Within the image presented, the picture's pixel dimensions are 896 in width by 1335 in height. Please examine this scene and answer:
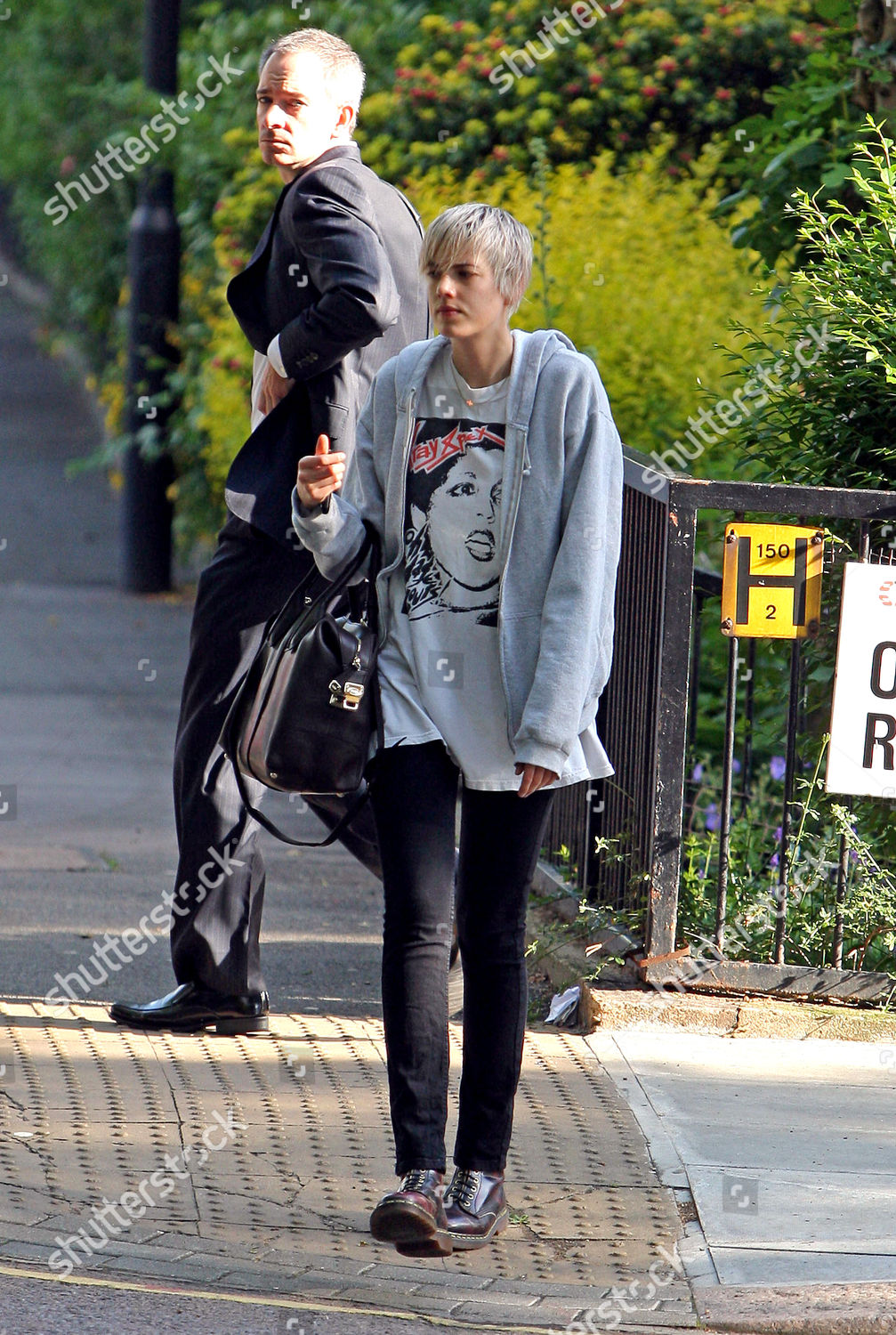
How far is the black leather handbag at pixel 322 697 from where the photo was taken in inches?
131

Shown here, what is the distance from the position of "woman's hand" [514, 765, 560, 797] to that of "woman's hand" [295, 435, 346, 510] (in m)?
0.60

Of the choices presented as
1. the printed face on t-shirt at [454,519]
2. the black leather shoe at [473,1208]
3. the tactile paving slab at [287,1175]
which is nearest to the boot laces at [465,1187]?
the black leather shoe at [473,1208]

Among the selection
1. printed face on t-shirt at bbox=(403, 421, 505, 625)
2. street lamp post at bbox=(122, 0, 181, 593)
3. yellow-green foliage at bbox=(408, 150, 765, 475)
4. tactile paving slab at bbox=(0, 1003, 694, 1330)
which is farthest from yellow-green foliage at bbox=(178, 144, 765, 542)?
printed face on t-shirt at bbox=(403, 421, 505, 625)

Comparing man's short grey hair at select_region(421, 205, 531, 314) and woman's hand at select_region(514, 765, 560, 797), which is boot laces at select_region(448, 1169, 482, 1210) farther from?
man's short grey hair at select_region(421, 205, 531, 314)

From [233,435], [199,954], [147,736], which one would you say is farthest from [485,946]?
[233,435]

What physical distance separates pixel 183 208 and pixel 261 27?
4.04 ft

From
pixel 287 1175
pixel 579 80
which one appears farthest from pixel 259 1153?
pixel 579 80

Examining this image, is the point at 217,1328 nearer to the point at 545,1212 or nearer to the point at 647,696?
the point at 545,1212

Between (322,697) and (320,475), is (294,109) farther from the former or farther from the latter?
(322,697)

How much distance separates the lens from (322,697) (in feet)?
11.0

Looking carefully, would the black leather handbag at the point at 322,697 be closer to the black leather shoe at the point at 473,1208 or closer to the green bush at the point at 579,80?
the black leather shoe at the point at 473,1208

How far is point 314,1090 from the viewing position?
13.7ft

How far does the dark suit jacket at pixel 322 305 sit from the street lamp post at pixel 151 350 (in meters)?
6.95

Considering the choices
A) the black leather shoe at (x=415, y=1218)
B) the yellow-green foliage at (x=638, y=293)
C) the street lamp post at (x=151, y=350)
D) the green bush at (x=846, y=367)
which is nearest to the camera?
the black leather shoe at (x=415, y=1218)
